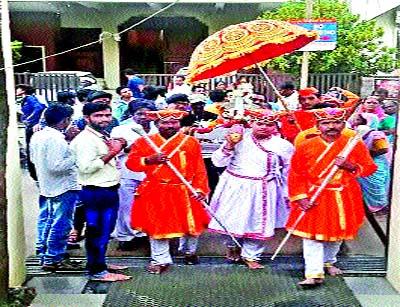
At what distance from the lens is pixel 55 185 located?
17.6 feet

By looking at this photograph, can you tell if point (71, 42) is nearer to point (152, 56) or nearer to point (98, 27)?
point (98, 27)

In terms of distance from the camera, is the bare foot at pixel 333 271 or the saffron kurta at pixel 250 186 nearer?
the bare foot at pixel 333 271

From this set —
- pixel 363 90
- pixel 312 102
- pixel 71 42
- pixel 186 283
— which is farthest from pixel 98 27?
pixel 186 283

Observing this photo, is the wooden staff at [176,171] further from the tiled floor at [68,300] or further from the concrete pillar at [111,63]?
the concrete pillar at [111,63]

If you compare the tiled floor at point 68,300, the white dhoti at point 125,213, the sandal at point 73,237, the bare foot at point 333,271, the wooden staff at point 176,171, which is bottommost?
the tiled floor at point 68,300

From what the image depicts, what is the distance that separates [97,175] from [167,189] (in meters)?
0.66

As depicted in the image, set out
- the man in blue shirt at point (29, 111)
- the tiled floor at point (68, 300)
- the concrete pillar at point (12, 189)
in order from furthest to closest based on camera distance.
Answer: the man in blue shirt at point (29, 111)
the concrete pillar at point (12, 189)
the tiled floor at point (68, 300)

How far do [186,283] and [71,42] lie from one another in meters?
15.0

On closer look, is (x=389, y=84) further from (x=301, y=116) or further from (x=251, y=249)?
(x=251, y=249)

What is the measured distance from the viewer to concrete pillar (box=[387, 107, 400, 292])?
524cm

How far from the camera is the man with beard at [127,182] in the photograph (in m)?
6.12

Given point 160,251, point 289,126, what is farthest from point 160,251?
point 289,126

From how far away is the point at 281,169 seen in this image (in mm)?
5941

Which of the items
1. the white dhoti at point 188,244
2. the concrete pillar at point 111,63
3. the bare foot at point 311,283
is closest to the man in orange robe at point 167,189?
the white dhoti at point 188,244
